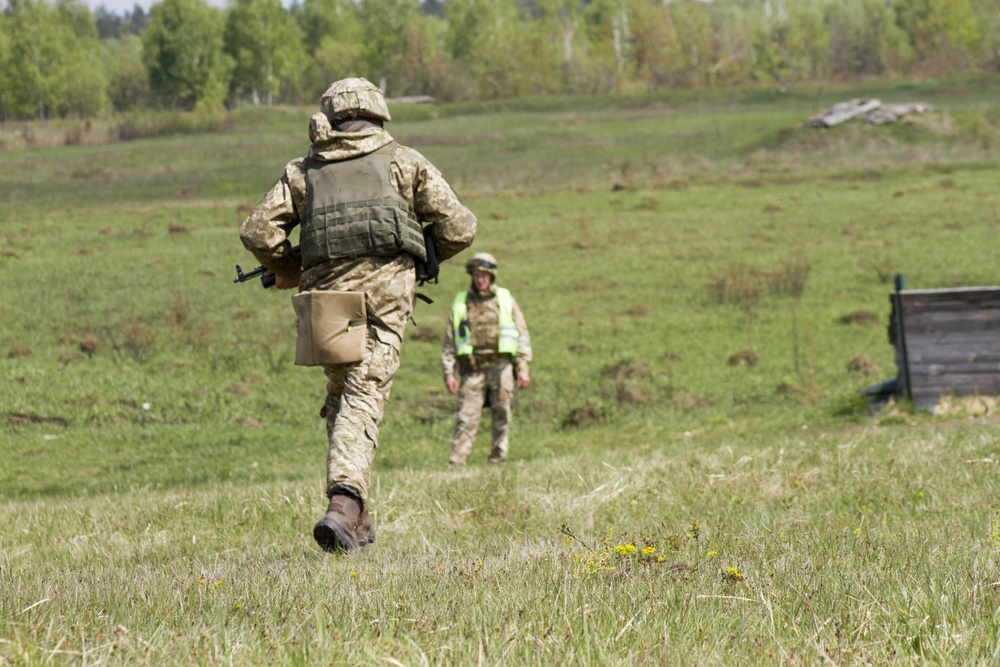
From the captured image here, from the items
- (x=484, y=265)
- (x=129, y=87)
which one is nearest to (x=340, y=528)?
(x=484, y=265)

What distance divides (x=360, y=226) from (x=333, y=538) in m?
1.62

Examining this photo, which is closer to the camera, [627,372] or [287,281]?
[287,281]

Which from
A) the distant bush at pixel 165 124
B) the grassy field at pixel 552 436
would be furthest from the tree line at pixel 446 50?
the grassy field at pixel 552 436

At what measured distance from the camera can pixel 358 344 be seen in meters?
6.08

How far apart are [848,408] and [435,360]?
6371mm

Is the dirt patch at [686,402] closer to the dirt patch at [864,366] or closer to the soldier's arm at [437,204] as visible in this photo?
the dirt patch at [864,366]

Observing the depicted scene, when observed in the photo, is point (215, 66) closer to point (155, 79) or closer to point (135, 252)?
point (155, 79)

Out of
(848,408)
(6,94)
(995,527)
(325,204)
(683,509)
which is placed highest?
(6,94)

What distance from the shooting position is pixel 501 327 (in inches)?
454

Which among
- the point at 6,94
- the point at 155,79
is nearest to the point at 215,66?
the point at 155,79

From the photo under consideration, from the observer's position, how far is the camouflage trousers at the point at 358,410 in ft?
19.2

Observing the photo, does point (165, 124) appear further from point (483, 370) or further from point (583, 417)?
point (483, 370)

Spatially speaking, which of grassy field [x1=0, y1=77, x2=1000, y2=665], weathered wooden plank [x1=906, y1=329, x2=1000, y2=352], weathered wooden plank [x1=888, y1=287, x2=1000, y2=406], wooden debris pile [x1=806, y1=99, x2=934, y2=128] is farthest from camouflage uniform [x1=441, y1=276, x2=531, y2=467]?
wooden debris pile [x1=806, y1=99, x2=934, y2=128]

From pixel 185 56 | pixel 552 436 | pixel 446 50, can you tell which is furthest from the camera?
pixel 446 50
